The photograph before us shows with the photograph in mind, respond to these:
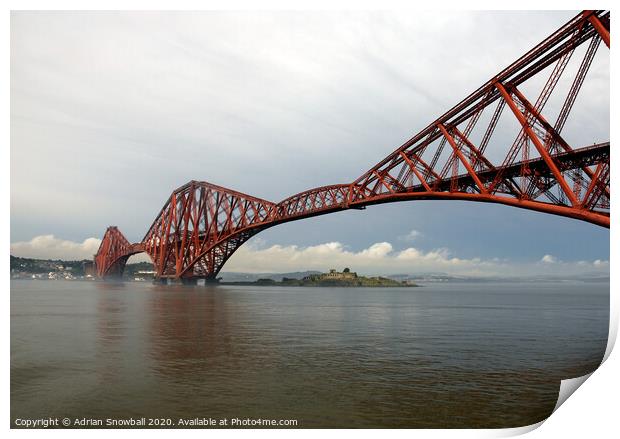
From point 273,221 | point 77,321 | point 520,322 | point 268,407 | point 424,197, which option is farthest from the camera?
point 273,221

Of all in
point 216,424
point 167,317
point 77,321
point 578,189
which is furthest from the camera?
point 167,317

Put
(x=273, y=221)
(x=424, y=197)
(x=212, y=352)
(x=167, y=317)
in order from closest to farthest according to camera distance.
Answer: (x=212, y=352)
(x=167, y=317)
(x=424, y=197)
(x=273, y=221)

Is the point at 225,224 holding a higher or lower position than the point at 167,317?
higher

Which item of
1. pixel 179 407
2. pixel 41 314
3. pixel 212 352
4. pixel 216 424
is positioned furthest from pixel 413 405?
pixel 41 314

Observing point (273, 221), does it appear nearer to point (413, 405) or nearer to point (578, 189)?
point (578, 189)

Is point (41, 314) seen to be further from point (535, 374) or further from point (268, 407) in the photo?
point (535, 374)

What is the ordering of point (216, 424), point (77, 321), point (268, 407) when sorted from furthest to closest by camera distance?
point (77, 321) < point (268, 407) < point (216, 424)

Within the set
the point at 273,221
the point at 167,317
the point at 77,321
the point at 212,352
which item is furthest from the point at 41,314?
the point at 273,221

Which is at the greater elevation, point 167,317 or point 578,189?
point 578,189

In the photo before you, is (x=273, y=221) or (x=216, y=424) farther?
(x=273, y=221)
